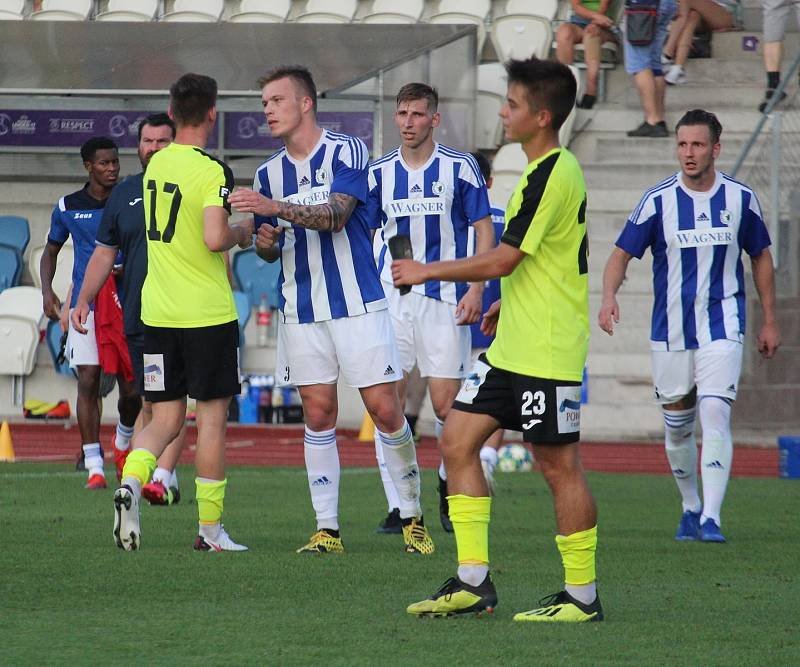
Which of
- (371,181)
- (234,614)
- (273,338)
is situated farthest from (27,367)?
(234,614)

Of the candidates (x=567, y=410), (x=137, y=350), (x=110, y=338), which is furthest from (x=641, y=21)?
(x=567, y=410)

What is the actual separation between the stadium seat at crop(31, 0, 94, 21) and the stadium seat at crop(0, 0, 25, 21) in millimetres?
266

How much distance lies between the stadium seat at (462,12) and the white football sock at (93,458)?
11.1 m

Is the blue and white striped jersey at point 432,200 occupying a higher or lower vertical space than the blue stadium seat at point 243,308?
higher

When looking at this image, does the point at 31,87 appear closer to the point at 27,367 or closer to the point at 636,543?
the point at 27,367

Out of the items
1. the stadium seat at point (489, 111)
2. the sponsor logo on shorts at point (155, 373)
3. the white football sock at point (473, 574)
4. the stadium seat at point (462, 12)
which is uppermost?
the stadium seat at point (462, 12)

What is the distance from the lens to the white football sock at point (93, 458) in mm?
10023

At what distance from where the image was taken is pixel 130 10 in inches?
818

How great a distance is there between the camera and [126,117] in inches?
662

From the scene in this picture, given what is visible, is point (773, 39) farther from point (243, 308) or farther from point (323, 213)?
point (323, 213)

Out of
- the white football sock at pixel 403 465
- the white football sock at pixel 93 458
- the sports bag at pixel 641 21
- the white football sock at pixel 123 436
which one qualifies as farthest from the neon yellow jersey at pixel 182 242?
the sports bag at pixel 641 21

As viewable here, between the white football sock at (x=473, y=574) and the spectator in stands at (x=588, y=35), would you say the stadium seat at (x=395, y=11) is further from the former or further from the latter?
the white football sock at (x=473, y=574)

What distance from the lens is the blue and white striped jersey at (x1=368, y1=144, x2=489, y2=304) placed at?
801 cm

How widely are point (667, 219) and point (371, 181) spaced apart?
A: 1536mm
